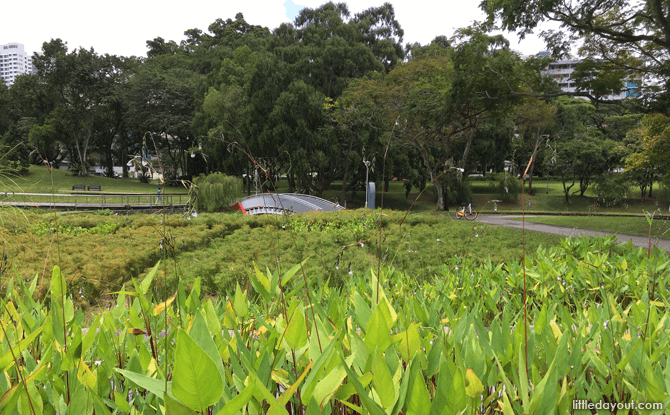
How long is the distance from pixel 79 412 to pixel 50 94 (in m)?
40.2

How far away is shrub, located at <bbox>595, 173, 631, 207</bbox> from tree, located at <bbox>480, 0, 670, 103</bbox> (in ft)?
50.7

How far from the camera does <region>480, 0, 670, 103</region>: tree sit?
9875 mm

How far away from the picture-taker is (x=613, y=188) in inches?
960

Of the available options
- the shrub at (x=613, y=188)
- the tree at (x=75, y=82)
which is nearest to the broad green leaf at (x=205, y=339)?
the shrub at (x=613, y=188)

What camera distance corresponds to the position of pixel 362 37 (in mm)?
26672

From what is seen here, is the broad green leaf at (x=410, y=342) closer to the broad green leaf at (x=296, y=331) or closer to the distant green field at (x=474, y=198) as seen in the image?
the broad green leaf at (x=296, y=331)

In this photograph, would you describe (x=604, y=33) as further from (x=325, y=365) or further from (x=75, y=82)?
(x=75, y=82)

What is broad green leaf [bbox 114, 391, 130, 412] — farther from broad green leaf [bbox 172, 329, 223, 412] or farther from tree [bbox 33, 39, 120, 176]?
tree [bbox 33, 39, 120, 176]

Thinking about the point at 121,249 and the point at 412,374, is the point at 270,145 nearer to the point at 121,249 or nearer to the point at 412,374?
the point at 121,249

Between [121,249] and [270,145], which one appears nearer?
[121,249]

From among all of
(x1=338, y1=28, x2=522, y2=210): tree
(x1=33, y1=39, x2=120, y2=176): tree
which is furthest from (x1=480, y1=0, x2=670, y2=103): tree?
(x1=33, y1=39, x2=120, y2=176): tree

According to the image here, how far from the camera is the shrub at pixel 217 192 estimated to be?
18297 mm

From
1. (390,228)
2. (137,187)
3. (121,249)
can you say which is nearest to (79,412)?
(121,249)

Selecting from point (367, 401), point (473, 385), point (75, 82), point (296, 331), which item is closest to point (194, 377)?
point (367, 401)
